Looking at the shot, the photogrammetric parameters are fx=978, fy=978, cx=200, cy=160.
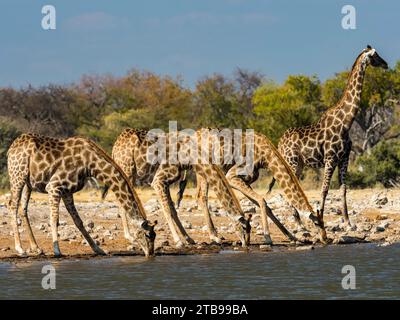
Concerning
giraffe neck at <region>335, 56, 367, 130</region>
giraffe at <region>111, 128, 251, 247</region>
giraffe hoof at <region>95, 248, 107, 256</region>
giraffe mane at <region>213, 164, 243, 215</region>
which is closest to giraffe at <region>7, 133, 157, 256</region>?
giraffe hoof at <region>95, 248, 107, 256</region>

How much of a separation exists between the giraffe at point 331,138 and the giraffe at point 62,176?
5.45 metres

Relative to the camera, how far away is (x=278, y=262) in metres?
15.3

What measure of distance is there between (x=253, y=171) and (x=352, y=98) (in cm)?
353

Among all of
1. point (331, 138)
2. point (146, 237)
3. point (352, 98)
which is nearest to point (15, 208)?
point (146, 237)

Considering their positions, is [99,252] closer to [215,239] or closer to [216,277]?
[215,239]

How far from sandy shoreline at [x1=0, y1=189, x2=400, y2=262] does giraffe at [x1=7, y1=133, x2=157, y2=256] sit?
0.69 meters

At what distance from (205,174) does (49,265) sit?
354cm

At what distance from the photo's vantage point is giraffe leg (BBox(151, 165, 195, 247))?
16922 mm


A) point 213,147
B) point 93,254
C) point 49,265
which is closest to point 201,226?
point 213,147

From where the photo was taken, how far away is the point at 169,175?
17141 millimetres

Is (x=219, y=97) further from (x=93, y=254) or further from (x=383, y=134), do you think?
(x=93, y=254)

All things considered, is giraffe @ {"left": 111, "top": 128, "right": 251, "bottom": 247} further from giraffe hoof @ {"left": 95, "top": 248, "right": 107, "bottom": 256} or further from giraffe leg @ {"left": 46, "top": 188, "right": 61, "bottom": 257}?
giraffe leg @ {"left": 46, "top": 188, "right": 61, "bottom": 257}

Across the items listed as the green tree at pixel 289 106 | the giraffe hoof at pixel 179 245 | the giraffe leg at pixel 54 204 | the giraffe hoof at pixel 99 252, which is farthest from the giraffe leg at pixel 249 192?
the green tree at pixel 289 106

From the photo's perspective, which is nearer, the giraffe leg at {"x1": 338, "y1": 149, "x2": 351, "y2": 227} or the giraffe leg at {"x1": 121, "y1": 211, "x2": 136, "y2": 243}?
the giraffe leg at {"x1": 121, "y1": 211, "x2": 136, "y2": 243}
